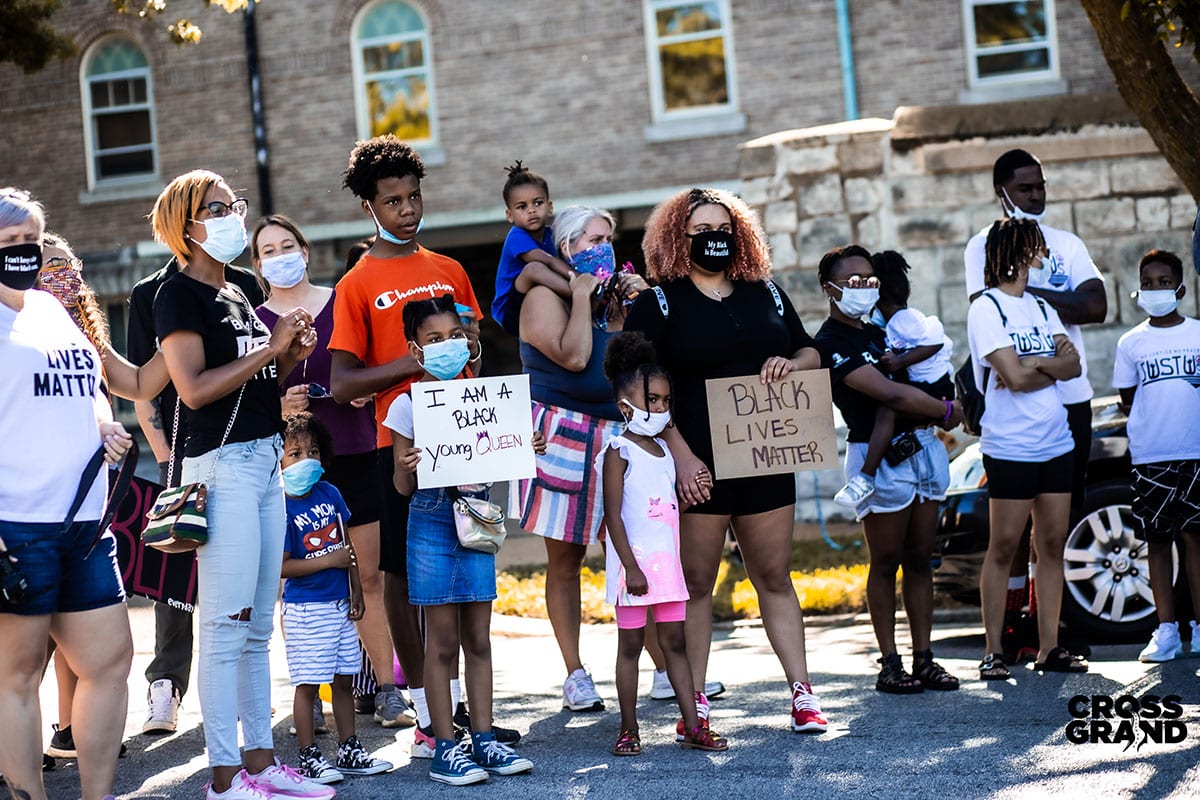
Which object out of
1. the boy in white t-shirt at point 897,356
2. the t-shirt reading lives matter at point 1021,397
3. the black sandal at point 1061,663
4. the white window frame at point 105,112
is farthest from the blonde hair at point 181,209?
the white window frame at point 105,112

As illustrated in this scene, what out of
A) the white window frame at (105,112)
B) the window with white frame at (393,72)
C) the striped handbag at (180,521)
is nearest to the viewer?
the striped handbag at (180,521)

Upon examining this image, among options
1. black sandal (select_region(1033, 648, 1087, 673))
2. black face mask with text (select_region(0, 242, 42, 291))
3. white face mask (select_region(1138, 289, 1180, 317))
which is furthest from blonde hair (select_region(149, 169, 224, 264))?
white face mask (select_region(1138, 289, 1180, 317))

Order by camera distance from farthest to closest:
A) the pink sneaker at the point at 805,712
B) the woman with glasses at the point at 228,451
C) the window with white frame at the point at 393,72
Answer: the window with white frame at the point at 393,72, the pink sneaker at the point at 805,712, the woman with glasses at the point at 228,451

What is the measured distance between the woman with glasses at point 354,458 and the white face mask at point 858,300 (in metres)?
2.14

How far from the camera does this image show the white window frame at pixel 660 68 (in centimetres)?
1880

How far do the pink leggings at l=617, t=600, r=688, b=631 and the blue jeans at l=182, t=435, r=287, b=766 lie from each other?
1317 mm

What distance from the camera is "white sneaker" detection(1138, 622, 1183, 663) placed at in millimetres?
7160

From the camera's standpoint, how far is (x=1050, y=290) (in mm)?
7375

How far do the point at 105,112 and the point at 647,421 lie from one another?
660 inches

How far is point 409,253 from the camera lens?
6.34 m

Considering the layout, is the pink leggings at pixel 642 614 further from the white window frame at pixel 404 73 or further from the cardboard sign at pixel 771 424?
the white window frame at pixel 404 73

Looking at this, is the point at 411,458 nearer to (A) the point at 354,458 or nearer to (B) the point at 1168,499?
(A) the point at 354,458

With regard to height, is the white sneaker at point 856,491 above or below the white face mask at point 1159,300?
below

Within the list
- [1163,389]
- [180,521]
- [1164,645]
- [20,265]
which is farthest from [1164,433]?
[20,265]
